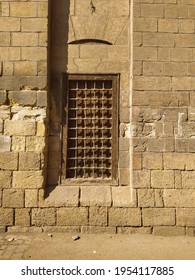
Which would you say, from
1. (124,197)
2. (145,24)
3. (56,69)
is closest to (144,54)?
(145,24)

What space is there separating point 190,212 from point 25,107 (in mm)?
3134

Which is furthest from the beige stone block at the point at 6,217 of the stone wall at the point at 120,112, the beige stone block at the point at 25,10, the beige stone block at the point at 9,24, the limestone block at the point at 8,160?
the beige stone block at the point at 25,10

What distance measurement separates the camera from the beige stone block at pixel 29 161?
4.40 m

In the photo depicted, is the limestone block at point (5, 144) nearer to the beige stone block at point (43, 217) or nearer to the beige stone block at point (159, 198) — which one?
the beige stone block at point (43, 217)

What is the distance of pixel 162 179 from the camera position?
14.6 feet

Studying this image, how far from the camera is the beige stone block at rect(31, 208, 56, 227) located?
435 centimetres

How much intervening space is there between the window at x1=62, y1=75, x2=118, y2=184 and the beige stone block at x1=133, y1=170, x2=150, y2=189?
1.32 ft

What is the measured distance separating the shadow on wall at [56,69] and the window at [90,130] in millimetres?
131

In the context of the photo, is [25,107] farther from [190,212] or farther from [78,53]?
[190,212]

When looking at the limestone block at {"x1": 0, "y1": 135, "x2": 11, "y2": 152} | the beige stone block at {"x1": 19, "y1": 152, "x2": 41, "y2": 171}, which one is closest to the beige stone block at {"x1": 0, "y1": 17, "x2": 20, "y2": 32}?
the limestone block at {"x1": 0, "y1": 135, "x2": 11, "y2": 152}

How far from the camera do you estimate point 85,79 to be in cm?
477

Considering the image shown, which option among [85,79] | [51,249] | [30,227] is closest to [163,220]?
[51,249]

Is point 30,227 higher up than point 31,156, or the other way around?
point 31,156

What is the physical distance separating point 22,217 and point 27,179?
60 cm
